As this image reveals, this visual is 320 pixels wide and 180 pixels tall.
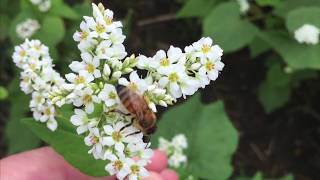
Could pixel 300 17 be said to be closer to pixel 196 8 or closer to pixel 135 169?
pixel 196 8

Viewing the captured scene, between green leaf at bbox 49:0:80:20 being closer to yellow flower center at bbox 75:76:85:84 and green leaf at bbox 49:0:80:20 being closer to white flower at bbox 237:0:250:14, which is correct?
white flower at bbox 237:0:250:14

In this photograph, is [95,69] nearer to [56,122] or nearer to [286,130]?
[56,122]

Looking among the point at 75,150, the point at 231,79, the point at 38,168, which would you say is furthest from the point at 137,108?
the point at 231,79

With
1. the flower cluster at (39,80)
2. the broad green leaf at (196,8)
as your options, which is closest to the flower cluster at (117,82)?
the flower cluster at (39,80)

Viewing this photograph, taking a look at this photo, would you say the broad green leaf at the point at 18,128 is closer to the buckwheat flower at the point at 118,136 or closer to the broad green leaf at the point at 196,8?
the broad green leaf at the point at 196,8

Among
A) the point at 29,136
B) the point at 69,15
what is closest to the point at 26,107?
the point at 29,136
